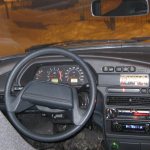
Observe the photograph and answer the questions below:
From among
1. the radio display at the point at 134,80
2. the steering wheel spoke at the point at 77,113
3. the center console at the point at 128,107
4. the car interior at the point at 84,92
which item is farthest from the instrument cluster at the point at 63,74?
the steering wheel spoke at the point at 77,113

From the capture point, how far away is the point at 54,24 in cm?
537

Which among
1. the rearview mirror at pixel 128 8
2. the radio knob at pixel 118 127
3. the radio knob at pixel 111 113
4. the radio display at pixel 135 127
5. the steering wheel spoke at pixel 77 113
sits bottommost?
the radio knob at pixel 118 127

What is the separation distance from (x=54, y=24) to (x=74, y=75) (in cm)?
212

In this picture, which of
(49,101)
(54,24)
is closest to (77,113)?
(49,101)

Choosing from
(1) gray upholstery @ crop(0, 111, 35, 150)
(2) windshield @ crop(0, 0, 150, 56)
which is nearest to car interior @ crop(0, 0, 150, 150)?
(1) gray upholstery @ crop(0, 111, 35, 150)

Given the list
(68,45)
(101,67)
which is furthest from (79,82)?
(68,45)

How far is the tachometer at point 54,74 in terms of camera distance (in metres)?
3.38

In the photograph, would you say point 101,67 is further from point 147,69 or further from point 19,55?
point 19,55

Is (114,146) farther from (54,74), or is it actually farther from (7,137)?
(7,137)

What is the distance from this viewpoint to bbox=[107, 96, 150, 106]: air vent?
3314mm

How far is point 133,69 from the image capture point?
328 centimetres

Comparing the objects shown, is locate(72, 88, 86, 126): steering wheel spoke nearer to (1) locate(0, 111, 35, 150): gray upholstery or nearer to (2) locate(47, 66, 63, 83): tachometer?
(1) locate(0, 111, 35, 150): gray upholstery

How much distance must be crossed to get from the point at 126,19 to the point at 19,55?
6.12 feet

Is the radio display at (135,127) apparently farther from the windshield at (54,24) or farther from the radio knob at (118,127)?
the windshield at (54,24)
